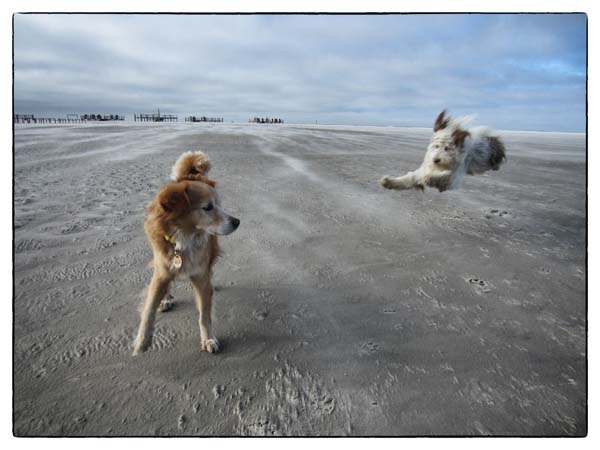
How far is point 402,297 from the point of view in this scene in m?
2.38

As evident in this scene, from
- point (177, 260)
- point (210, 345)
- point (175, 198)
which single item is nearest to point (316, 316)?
point (210, 345)

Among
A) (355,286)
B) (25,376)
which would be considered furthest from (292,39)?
(25,376)

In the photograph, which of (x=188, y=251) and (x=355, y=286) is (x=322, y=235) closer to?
(x=355, y=286)

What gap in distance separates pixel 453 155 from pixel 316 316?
154cm

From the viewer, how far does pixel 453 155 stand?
243 centimetres

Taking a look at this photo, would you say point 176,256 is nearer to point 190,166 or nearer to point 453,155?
point 190,166

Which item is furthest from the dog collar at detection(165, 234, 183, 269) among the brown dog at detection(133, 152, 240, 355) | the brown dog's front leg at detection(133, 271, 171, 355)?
the brown dog's front leg at detection(133, 271, 171, 355)

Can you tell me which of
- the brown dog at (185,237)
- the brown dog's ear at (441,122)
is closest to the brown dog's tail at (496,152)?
the brown dog's ear at (441,122)

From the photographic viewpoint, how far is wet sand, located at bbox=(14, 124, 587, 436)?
61.2 inches

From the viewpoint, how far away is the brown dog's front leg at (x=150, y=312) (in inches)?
72.7

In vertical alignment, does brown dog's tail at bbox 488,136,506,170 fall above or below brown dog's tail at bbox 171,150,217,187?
above

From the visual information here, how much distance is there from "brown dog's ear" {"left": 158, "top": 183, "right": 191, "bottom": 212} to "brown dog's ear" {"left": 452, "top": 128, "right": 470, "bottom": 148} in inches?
74.3

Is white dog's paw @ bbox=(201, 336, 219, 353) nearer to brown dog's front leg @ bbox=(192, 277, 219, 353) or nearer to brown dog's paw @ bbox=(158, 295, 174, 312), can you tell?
brown dog's front leg @ bbox=(192, 277, 219, 353)

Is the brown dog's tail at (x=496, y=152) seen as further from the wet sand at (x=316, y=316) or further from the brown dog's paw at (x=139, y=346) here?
the brown dog's paw at (x=139, y=346)
